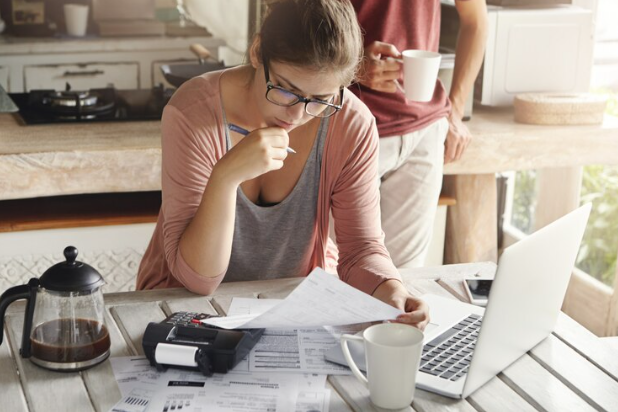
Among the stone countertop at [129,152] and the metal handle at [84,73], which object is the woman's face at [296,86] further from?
the metal handle at [84,73]

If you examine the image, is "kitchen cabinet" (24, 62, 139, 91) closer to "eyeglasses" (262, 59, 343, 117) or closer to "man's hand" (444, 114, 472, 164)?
"man's hand" (444, 114, 472, 164)

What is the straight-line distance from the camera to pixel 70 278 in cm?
119

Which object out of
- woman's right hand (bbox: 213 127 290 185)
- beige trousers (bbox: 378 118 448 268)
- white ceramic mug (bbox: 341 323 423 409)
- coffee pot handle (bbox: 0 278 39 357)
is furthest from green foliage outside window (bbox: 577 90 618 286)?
coffee pot handle (bbox: 0 278 39 357)

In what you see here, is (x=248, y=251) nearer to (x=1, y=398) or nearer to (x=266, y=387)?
(x=266, y=387)

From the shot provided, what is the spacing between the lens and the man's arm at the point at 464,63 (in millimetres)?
2410

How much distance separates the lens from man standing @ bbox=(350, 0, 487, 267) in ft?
7.18

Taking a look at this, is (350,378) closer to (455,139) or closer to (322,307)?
(322,307)

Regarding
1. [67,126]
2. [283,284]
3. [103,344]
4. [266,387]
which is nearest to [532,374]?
[266,387]

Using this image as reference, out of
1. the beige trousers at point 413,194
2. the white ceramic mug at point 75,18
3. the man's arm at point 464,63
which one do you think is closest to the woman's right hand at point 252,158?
the beige trousers at point 413,194

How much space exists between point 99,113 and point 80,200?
0.28 metres

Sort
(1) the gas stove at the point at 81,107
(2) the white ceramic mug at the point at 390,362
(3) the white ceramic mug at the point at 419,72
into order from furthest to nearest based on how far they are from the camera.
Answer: (1) the gas stove at the point at 81,107
(3) the white ceramic mug at the point at 419,72
(2) the white ceramic mug at the point at 390,362

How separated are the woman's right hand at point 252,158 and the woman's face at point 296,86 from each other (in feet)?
0.13

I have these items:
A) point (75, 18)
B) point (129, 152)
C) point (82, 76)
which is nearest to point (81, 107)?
point (129, 152)

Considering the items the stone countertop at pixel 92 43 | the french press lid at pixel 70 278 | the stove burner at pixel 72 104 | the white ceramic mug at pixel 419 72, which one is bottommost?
the stove burner at pixel 72 104
